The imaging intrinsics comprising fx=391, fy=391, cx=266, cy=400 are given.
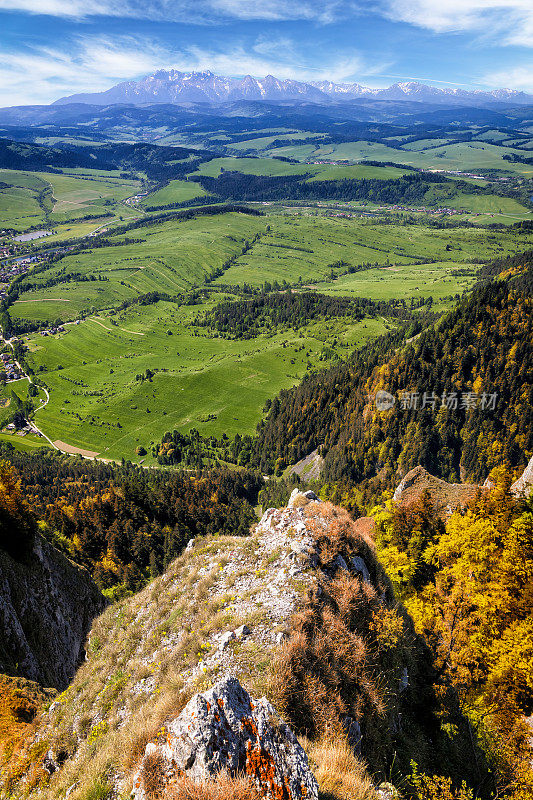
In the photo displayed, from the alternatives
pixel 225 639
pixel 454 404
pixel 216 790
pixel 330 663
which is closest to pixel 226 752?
pixel 216 790

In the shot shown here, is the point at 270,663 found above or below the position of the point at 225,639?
above

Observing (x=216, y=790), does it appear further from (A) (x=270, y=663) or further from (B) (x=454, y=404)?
(B) (x=454, y=404)

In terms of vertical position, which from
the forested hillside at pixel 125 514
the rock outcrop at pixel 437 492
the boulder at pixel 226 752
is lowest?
the forested hillside at pixel 125 514

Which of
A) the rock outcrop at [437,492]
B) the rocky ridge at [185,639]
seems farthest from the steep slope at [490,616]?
the rocky ridge at [185,639]

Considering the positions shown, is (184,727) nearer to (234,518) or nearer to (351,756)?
(351,756)

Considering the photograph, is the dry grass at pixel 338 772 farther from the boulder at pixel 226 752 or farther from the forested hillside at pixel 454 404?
the forested hillside at pixel 454 404

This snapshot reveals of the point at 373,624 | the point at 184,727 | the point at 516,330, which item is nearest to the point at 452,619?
the point at 373,624

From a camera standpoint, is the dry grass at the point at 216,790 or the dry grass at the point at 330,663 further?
the dry grass at the point at 330,663
